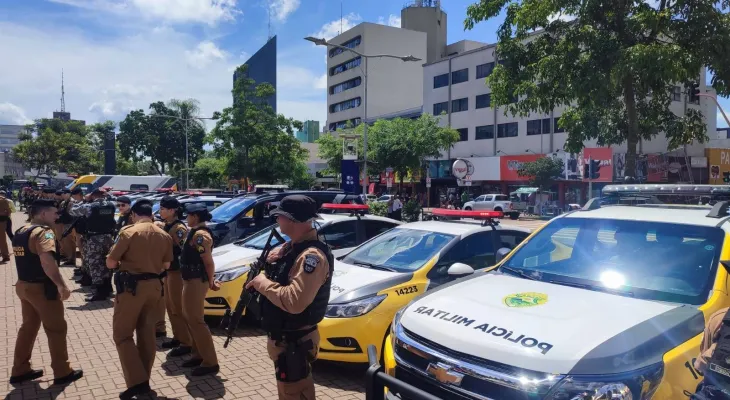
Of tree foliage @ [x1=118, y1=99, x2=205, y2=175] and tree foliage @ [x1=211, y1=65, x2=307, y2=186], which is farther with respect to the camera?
tree foliage @ [x1=118, y1=99, x2=205, y2=175]

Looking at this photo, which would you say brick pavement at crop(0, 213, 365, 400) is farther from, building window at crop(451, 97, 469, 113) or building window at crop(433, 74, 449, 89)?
building window at crop(433, 74, 449, 89)

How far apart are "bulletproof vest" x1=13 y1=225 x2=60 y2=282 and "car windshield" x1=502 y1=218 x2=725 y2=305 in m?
3.99

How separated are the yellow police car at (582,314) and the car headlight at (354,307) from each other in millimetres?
1225

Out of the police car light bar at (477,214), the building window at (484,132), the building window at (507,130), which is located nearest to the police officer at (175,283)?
the police car light bar at (477,214)

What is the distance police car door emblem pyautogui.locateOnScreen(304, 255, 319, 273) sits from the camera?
298 centimetres

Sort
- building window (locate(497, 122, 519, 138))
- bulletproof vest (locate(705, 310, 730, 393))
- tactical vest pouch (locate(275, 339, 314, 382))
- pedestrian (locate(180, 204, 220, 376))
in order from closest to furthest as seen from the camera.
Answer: bulletproof vest (locate(705, 310, 730, 393)) → tactical vest pouch (locate(275, 339, 314, 382)) → pedestrian (locate(180, 204, 220, 376)) → building window (locate(497, 122, 519, 138))

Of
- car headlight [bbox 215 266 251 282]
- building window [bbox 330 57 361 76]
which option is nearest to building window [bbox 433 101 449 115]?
building window [bbox 330 57 361 76]

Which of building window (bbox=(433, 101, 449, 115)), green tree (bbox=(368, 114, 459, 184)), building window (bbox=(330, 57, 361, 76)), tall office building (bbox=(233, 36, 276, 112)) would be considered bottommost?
green tree (bbox=(368, 114, 459, 184))

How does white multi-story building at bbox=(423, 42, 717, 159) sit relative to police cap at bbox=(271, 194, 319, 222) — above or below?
above

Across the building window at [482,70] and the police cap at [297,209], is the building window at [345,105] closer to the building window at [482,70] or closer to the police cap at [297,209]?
the building window at [482,70]

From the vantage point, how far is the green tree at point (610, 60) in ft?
27.3

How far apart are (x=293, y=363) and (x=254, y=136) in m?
23.0

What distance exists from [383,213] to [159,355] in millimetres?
14549

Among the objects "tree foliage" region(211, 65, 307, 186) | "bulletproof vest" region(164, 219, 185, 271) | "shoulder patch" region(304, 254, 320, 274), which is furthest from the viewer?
"tree foliage" region(211, 65, 307, 186)
